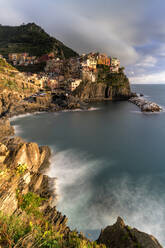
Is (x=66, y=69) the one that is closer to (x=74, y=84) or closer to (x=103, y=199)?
(x=74, y=84)

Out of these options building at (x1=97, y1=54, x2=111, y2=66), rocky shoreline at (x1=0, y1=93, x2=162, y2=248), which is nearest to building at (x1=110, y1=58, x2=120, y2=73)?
building at (x1=97, y1=54, x2=111, y2=66)

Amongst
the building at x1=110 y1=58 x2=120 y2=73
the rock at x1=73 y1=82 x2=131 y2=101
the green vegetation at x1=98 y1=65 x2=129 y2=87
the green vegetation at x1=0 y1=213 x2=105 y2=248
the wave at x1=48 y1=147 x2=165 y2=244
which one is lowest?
the wave at x1=48 y1=147 x2=165 y2=244

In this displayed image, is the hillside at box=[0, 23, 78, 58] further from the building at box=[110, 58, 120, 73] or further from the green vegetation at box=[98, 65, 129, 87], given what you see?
the green vegetation at box=[98, 65, 129, 87]

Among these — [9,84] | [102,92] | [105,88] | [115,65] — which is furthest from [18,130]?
[115,65]

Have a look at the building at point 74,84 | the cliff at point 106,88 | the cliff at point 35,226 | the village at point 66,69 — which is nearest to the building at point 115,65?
the village at point 66,69

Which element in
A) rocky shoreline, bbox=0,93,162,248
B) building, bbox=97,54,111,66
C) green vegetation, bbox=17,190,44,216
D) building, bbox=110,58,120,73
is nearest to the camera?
rocky shoreline, bbox=0,93,162,248

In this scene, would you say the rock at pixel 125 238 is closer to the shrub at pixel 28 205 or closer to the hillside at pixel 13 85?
the shrub at pixel 28 205

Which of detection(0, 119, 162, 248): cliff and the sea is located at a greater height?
detection(0, 119, 162, 248): cliff
